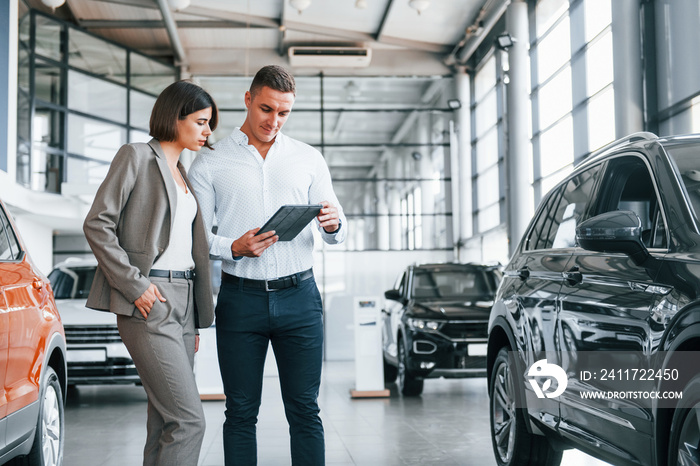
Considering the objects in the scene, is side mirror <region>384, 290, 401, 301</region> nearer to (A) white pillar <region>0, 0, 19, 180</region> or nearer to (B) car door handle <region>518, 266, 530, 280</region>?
(B) car door handle <region>518, 266, 530, 280</region>

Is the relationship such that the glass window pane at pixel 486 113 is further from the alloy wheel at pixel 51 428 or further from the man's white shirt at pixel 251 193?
the man's white shirt at pixel 251 193

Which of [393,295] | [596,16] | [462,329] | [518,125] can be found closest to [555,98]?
[518,125]

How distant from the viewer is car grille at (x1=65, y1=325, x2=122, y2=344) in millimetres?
8562

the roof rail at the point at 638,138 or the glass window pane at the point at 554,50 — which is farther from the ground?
the glass window pane at the point at 554,50

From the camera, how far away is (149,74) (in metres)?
19.9

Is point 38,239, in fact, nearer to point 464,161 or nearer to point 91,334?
point 464,161

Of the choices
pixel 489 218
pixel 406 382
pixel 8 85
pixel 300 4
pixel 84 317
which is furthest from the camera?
pixel 489 218

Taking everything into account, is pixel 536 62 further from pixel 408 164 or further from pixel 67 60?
pixel 67 60

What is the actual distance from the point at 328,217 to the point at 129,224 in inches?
28.0

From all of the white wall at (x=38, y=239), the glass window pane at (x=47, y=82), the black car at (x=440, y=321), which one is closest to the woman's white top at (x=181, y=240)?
the black car at (x=440, y=321)

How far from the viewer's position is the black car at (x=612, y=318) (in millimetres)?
2467

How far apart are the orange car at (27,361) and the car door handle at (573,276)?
2303 millimetres

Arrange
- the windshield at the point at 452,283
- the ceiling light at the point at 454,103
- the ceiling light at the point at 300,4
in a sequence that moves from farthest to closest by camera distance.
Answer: the ceiling light at the point at 454,103 < the ceiling light at the point at 300,4 < the windshield at the point at 452,283

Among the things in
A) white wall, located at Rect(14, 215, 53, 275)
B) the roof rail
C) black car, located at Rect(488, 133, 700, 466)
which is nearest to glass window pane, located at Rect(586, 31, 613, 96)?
black car, located at Rect(488, 133, 700, 466)
